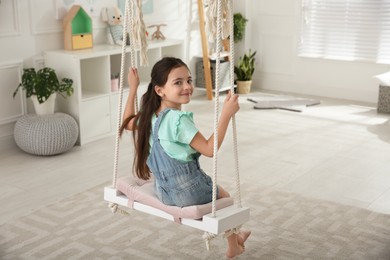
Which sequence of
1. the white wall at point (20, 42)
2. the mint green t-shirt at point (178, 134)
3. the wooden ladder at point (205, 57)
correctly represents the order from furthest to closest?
the wooden ladder at point (205, 57) < the white wall at point (20, 42) < the mint green t-shirt at point (178, 134)

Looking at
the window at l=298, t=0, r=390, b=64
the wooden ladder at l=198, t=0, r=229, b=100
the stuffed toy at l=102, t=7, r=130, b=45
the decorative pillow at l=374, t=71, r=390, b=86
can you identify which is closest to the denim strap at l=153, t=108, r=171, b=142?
the stuffed toy at l=102, t=7, r=130, b=45

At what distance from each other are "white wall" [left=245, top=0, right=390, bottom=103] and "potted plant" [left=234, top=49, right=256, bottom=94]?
30cm

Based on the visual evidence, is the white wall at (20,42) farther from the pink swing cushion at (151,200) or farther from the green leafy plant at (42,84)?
the pink swing cushion at (151,200)

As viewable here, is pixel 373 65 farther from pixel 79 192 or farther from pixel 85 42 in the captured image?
pixel 79 192

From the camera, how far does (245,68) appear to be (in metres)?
6.62

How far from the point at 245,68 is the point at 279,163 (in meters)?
2.49

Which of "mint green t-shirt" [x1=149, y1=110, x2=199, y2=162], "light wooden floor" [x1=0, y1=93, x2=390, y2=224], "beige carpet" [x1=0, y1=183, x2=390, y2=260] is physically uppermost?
"mint green t-shirt" [x1=149, y1=110, x2=199, y2=162]

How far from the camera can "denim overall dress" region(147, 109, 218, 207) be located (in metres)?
2.41

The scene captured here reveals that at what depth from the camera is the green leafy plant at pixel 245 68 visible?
21.7ft

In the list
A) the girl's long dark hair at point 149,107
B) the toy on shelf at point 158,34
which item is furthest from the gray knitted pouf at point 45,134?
the girl's long dark hair at point 149,107

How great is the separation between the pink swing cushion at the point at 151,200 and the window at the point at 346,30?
4.18m

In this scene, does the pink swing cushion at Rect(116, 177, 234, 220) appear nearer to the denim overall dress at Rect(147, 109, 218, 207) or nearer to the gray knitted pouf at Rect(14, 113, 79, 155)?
the denim overall dress at Rect(147, 109, 218, 207)

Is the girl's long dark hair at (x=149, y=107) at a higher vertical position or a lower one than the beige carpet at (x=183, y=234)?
higher

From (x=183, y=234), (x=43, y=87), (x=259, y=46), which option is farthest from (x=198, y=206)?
Result: (x=259, y=46)
